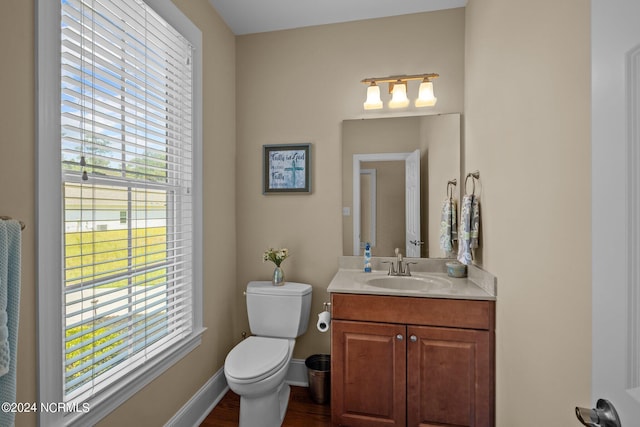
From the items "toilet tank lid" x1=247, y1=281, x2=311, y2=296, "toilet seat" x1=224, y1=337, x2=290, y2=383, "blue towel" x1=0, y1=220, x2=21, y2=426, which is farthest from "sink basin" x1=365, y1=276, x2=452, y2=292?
"blue towel" x1=0, y1=220, x2=21, y2=426

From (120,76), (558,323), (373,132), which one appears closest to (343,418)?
(558,323)

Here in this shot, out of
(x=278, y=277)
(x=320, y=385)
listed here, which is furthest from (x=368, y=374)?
(x=278, y=277)

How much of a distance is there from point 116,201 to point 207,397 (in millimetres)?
1394

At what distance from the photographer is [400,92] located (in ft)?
7.23

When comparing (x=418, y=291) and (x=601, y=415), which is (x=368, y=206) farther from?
(x=601, y=415)

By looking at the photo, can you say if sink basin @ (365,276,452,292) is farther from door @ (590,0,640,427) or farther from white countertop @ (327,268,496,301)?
door @ (590,0,640,427)

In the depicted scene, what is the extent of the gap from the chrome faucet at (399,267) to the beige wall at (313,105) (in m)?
0.41

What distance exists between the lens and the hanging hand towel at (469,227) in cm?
187

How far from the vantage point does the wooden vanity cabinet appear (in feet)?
5.57

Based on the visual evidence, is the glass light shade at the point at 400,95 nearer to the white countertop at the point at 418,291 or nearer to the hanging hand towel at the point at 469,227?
the hanging hand towel at the point at 469,227

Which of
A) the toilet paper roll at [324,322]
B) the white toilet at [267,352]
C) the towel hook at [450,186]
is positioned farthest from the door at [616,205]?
the towel hook at [450,186]

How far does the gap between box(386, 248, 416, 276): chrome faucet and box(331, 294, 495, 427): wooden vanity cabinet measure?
0.43 metres

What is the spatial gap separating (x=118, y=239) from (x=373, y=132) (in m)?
1.73

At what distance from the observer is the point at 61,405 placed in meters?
1.12
